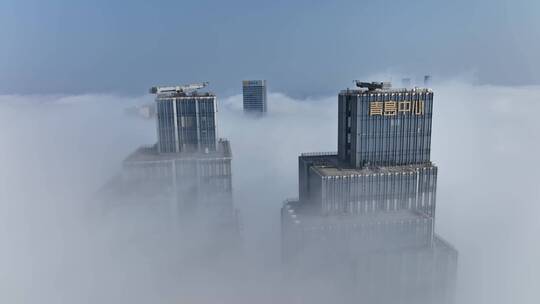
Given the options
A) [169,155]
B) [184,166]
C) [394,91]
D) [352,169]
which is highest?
[394,91]

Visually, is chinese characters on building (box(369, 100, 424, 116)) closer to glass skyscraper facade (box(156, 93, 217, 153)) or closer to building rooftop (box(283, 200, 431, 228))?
building rooftop (box(283, 200, 431, 228))

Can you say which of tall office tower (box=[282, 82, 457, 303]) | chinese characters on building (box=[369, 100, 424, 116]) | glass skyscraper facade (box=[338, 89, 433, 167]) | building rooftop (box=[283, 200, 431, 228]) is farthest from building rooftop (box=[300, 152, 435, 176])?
chinese characters on building (box=[369, 100, 424, 116])

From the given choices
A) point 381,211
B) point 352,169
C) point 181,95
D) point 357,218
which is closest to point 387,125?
point 352,169

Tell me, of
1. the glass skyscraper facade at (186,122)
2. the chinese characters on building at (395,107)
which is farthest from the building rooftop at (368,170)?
the glass skyscraper facade at (186,122)

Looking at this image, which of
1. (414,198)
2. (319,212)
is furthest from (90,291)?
(414,198)

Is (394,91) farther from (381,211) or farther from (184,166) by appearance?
(184,166)
